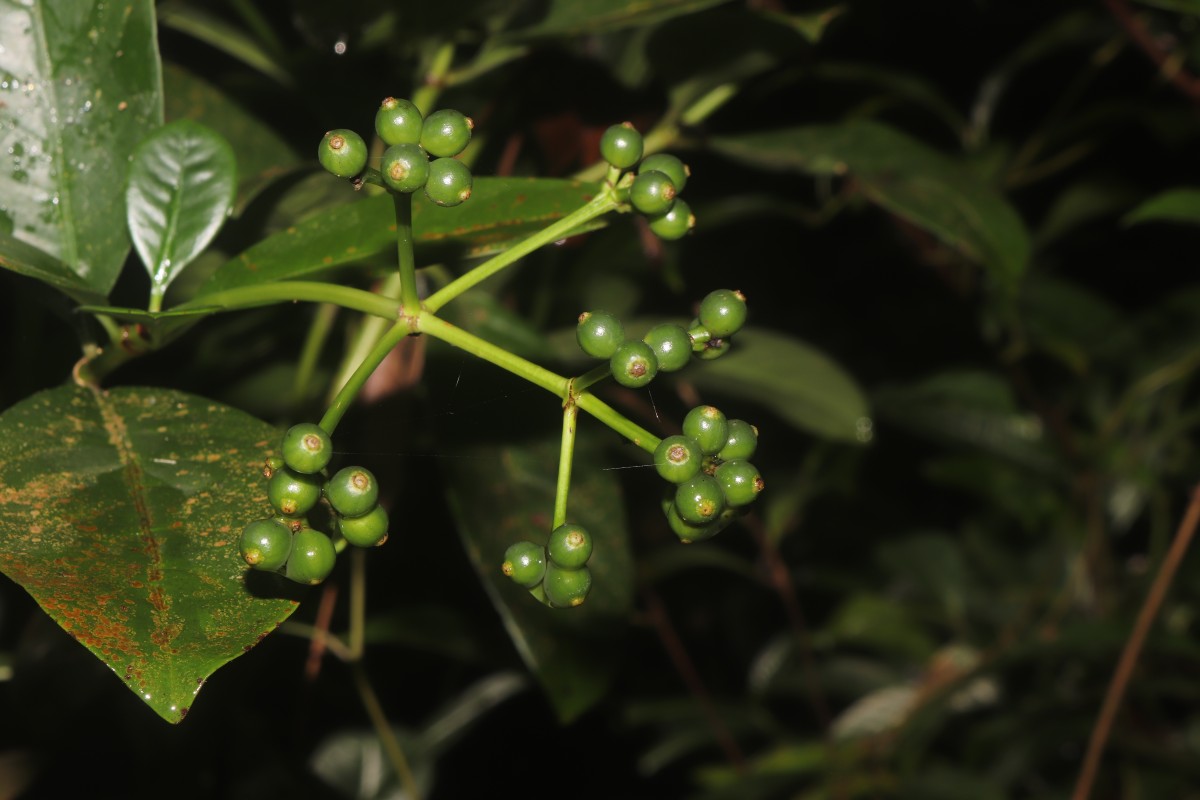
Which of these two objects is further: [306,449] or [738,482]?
[738,482]

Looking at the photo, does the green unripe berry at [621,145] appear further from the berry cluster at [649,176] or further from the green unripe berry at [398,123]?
Answer: the green unripe berry at [398,123]

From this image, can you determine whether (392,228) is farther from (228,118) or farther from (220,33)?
(220,33)

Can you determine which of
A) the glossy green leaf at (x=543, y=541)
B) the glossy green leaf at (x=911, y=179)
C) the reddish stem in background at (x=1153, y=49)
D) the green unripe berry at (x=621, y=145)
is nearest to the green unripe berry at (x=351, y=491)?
the green unripe berry at (x=621, y=145)

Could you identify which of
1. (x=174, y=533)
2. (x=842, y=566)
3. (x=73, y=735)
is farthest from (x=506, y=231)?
(x=842, y=566)

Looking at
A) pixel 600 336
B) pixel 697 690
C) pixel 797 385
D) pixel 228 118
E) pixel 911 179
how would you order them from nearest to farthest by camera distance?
pixel 600 336
pixel 228 118
pixel 911 179
pixel 797 385
pixel 697 690

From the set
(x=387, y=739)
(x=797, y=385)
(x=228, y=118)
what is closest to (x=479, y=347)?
(x=228, y=118)

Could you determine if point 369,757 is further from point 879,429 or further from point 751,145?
point 879,429
